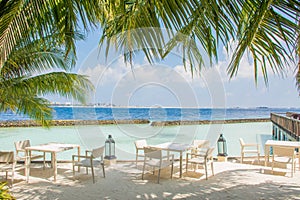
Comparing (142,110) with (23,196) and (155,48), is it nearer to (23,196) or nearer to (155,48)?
(23,196)

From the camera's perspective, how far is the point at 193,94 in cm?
622

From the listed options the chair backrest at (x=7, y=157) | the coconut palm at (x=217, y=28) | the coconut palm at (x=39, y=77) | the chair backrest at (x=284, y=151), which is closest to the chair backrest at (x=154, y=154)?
the coconut palm at (x=39, y=77)

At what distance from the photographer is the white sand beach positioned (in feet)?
12.0

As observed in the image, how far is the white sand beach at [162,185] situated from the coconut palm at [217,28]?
7.89ft

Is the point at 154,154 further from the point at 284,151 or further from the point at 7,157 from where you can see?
the point at 284,151

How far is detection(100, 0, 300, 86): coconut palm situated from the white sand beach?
241 centimetres

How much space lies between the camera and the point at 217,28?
1.60m

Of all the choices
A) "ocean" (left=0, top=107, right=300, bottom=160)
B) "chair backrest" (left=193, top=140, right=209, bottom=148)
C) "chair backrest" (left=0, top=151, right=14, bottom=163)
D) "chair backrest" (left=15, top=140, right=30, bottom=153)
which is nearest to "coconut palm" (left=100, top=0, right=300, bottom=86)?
"chair backrest" (left=0, top=151, right=14, bottom=163)

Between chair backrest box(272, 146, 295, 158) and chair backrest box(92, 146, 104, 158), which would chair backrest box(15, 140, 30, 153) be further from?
chair backrest box(272, 146, 295, 158)

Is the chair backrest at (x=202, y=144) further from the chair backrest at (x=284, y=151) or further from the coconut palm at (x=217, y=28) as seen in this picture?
the coconut palm at (x=217, y=28)

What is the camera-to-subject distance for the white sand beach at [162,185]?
3.66 metres

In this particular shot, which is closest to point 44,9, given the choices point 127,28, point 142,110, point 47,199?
point 127,28

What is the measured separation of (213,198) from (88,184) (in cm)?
201

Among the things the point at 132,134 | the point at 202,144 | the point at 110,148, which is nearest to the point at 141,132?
the point at 132,134
